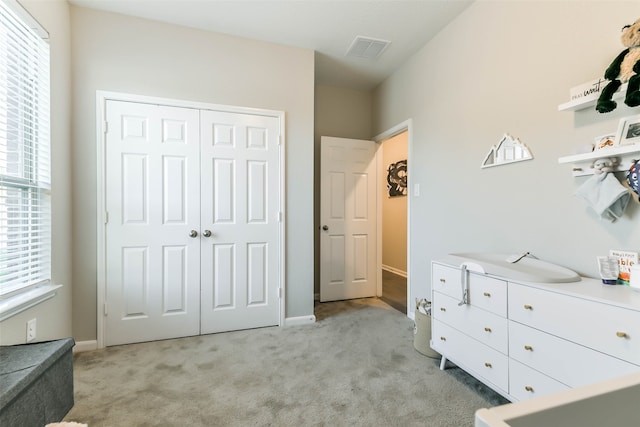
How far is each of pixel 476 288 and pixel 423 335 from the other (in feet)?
2.39

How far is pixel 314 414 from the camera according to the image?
1.55 metres

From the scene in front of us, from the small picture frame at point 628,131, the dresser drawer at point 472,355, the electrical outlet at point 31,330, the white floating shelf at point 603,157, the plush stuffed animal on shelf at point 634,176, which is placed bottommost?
the dresser drawer at point 472,355

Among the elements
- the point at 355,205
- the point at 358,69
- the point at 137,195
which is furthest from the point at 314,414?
the point at 358,69

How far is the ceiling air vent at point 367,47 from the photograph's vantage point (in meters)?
2.68

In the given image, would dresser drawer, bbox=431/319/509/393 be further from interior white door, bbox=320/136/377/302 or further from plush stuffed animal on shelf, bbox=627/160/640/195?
interior white door, bbox=320/136/377/302

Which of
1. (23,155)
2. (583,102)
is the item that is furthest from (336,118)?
(23,155)

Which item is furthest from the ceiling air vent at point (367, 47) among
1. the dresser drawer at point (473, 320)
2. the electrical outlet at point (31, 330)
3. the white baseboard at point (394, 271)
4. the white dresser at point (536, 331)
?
the white baseboard at point (394, 271)

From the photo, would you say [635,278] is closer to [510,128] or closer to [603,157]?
[603,157]

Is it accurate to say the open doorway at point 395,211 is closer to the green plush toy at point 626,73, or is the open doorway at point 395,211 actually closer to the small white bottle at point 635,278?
the small white bottle at point 635,278

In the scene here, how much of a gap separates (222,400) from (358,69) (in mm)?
3359

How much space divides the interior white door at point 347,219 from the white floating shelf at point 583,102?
2.28 metres

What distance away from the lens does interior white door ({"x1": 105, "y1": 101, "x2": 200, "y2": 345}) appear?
7.72ft

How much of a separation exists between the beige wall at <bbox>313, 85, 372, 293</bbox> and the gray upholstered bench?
Answer: 2618 mm

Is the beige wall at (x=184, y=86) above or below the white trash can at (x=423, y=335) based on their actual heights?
above
